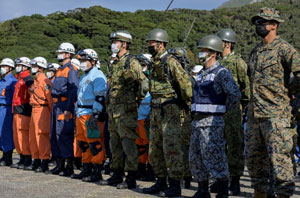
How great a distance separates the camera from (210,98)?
5.79 metres

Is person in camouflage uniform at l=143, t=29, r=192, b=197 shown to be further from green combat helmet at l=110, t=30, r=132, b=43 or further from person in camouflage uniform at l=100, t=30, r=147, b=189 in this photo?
green combat helmet at l=110, t=30, r=132, b=43

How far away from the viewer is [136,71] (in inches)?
283

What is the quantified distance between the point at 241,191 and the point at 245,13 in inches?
2540

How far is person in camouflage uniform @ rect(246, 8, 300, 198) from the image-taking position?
16.4 ft

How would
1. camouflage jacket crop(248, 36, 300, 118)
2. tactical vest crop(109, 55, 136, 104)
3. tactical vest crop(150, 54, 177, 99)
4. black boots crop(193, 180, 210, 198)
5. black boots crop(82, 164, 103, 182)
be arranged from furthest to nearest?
black boots crop(82, 164, 103, 182), tactical vest crop(109, 55, 136, 104), tactical vest crop(150, 54, 177, 99), black boots crop(193, 180, 210, 198), camouflage jacket crop(248, 36, 300, 118)

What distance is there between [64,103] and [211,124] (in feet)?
12.8

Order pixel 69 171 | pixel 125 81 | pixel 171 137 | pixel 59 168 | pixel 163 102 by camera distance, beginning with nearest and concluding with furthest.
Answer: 1. pixel 171 137
2. pixel 163 102
3. pixel 125 81
4. pixel 69 171
5. pixel 59 168

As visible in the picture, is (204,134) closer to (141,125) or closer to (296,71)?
(296,71)

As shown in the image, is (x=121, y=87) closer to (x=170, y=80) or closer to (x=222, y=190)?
(x=170, y=80)

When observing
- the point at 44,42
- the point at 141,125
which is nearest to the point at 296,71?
the point at 141,125

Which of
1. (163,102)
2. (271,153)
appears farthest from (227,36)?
(271,153)

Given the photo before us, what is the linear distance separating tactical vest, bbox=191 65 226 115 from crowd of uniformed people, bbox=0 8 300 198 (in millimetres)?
13

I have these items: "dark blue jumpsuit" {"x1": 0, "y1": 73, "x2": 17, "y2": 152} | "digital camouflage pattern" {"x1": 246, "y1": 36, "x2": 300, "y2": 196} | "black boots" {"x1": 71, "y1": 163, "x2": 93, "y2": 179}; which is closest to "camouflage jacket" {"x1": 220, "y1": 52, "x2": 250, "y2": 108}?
"digital camouflage pattern" {"x1": 246, "y1": 36, "x2": 300, "y2": 196}

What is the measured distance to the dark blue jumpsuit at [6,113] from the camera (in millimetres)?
10500
